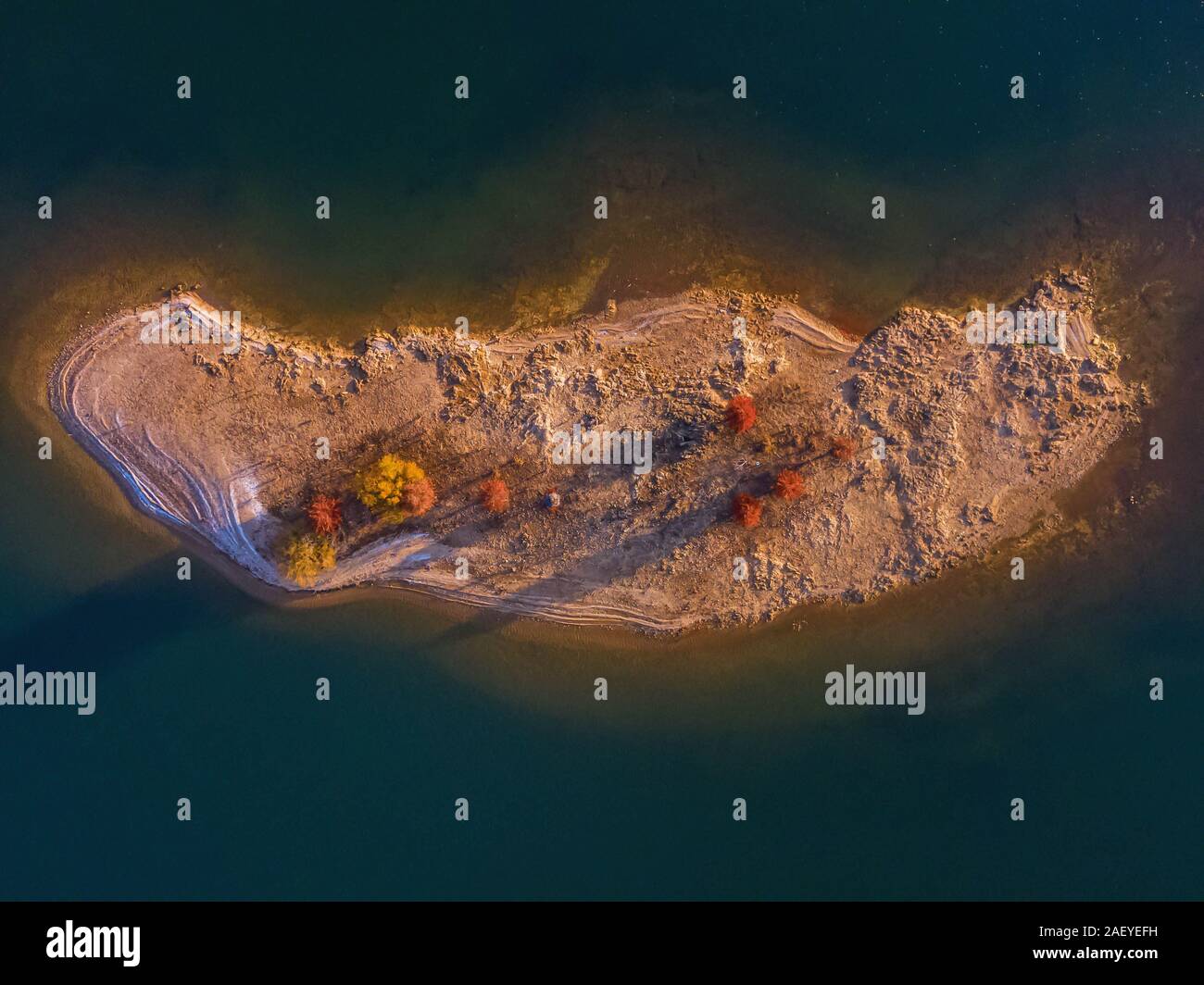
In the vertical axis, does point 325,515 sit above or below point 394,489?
below

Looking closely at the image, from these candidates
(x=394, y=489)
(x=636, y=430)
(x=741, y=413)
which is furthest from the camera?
(x=636, y=430)

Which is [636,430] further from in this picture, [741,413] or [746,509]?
[746,509]

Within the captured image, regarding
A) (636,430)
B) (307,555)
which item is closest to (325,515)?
(307,555)

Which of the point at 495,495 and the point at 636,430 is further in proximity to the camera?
the point at 636,430

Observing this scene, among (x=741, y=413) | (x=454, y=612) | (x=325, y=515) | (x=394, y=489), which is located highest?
(x=741, y=413)

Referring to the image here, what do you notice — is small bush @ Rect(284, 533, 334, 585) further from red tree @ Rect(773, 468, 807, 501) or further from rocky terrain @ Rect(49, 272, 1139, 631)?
red tree @ Rect(773, 468, 807, 501)

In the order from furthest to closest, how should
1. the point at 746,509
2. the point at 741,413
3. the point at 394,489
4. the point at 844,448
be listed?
the point at 844,448
the point at 746,509
the point at 741,413
the point at 394,489
